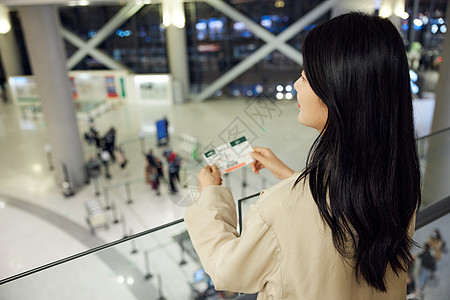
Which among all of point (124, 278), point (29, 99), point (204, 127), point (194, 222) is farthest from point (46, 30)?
point (29, 99)

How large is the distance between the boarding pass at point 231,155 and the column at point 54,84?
706 cm

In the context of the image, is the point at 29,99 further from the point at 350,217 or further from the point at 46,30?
the point at 350,217

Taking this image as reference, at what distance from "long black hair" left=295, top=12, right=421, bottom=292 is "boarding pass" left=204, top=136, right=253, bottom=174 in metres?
0.34

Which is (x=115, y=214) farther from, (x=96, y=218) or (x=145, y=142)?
(x=145, y=142)

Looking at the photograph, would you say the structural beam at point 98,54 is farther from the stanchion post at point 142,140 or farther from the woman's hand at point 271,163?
the woman's hand at point 271,163

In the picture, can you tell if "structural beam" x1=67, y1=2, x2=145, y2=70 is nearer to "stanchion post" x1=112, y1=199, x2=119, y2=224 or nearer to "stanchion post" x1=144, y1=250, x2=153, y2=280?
"stanchion post" x1=112, y1=199, x2=119, y2=224

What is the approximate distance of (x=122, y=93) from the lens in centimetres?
1509

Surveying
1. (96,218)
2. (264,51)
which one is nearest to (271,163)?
(96,218)

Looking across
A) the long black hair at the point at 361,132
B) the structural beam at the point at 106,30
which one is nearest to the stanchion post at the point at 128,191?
the long black hair at the point at 361,132

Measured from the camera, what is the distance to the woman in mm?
699

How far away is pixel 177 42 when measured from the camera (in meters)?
14.6

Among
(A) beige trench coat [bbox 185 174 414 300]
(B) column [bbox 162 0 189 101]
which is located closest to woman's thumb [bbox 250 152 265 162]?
(A) beige trench coat [bbox 185 174 414 300]

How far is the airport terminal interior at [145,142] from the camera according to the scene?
4.46 feet

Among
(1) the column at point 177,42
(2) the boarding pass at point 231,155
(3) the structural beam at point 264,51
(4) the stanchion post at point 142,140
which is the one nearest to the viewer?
(2) the boarding pass at point 231,155
